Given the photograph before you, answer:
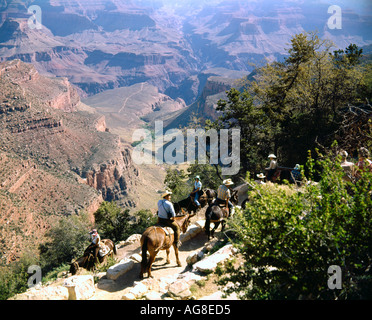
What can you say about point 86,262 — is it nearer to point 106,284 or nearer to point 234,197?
point 106,284

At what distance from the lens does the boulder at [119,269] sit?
39.2 feet

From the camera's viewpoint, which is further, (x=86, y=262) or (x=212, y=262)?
(x=86, y=262)

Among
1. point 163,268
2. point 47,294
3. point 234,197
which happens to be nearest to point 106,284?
point 163,268

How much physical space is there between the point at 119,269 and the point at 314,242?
338 inches

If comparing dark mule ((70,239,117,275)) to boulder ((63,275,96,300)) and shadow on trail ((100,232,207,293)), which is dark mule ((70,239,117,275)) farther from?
boulder ((63,275,96,300))

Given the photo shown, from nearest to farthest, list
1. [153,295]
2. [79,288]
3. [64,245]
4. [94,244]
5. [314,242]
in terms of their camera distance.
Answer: [314,242] → [153,295] → [79,288] → [94,244] → [64,245]

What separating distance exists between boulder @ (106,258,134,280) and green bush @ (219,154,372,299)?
21.5 feet

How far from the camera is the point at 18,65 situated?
336 feet

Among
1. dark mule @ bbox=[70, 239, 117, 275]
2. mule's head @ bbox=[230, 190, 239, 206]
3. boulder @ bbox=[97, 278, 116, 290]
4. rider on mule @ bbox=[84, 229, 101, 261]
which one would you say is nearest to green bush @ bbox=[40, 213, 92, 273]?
dark mule @ bbox=[70, 239, 117, 275]

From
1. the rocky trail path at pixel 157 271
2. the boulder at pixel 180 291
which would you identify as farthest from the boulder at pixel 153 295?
the rocky trail path at pixel 157 271

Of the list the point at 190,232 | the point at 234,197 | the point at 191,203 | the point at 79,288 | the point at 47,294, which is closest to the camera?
the point at 47,294

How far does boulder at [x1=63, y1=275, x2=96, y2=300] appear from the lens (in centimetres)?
898

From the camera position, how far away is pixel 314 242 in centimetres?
662
